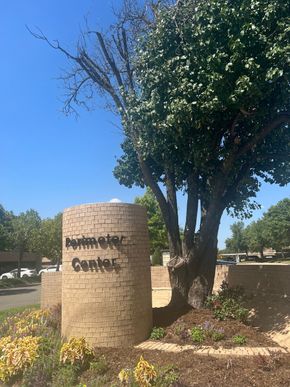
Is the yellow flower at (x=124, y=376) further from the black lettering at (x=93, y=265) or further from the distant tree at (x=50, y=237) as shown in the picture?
the distant tree at (x=50, y=237)

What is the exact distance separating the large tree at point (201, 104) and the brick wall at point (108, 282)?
1887 millimetres

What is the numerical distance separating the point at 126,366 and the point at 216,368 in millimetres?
1603

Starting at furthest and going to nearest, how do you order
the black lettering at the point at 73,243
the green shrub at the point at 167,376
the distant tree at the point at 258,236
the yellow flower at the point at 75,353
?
the distant tree at the point at 258,236
the black lettering at the point at 73,243
the yellow flower at the point at 75,353
the green shrub at the point at 167,376

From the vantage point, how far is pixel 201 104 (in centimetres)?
1009

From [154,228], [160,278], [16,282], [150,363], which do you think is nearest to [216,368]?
[150,363]

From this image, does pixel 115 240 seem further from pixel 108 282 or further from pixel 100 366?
pixel 100 366

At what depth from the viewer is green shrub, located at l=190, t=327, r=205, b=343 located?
9.60 metres

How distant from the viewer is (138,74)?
1173 cm

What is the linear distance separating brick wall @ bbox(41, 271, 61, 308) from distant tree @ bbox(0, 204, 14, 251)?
23536 mm

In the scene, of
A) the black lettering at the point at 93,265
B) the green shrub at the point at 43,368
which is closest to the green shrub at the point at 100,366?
the green shrub at the point at 43,368

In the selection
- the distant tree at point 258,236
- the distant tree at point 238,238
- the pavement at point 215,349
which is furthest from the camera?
the distant tree at point 238,238

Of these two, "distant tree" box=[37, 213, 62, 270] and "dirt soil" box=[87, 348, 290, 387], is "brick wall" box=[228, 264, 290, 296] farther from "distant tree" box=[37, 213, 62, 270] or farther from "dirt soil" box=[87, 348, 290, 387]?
"distant tree" box=[37, 213, 62, 270]

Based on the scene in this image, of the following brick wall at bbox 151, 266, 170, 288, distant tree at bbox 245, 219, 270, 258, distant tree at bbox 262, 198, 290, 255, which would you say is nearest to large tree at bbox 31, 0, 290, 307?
brick wall at bbox 151, 266, 170, 288

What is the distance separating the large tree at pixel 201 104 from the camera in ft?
31.4
